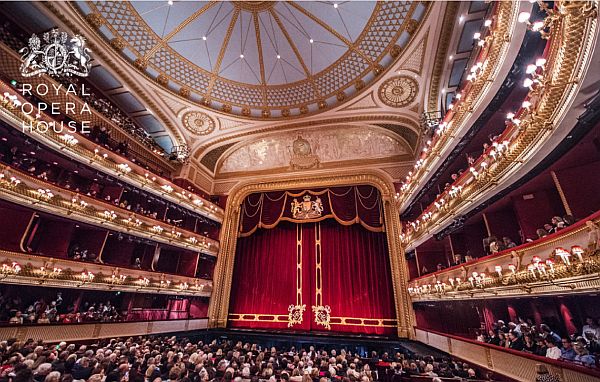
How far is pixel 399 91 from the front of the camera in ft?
37.5

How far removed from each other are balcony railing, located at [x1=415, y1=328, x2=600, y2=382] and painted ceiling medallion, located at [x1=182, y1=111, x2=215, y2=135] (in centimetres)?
1381

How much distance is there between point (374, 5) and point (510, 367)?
11.0m

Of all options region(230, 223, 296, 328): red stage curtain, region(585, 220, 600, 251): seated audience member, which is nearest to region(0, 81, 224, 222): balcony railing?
region(230, 223, 296, 328): red stage curtain

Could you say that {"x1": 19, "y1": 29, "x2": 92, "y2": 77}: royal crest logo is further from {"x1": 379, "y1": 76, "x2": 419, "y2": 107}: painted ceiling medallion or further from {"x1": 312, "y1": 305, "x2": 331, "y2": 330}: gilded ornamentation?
{"x1": 312, "y1": 305, "x2": 331, "y2": 330}: gilded ornamentation

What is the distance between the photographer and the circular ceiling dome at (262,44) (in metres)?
9.48

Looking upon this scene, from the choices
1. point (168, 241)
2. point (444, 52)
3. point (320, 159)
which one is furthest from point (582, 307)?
point (168, 241)

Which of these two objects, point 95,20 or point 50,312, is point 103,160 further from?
point 50,312

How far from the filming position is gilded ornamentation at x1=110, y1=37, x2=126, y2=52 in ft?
32.1

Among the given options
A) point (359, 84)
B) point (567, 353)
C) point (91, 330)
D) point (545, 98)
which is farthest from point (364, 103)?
point (91, 330)

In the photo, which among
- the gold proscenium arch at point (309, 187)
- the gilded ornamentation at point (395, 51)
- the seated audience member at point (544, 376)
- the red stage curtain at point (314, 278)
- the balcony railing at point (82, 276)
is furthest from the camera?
the red stage curtain at point (314, 278)

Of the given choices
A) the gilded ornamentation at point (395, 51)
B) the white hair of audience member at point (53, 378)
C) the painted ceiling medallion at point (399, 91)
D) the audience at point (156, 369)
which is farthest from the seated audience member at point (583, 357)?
the gilded ornamentation at point (395, 51)

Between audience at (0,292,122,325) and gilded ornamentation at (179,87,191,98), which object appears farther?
gilded ornamentation at (179,87,191,98)

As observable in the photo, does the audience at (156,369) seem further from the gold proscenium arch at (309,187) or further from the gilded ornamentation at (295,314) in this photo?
the gilded ornamentation at (295,314)

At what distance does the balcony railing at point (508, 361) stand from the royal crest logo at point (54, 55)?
15.0m
